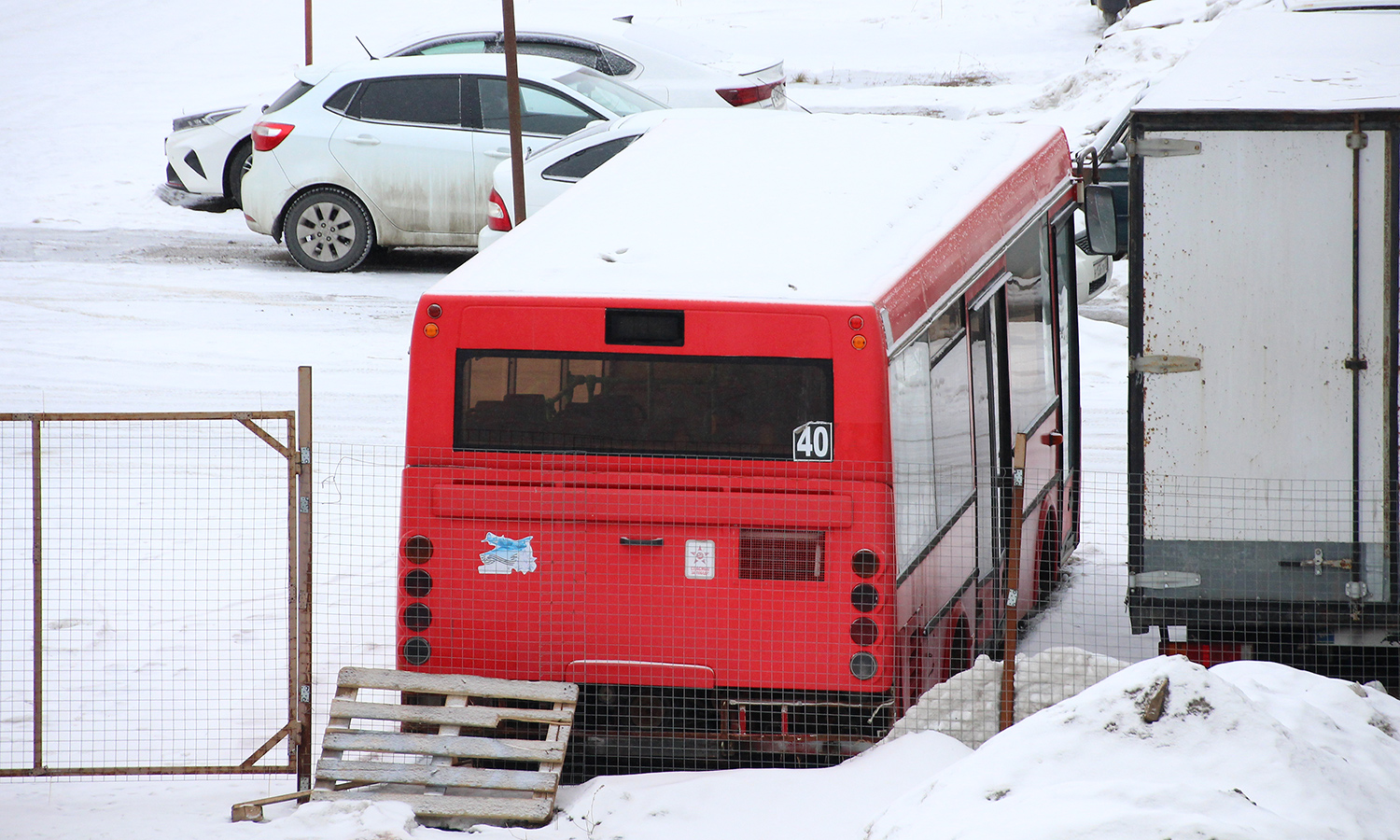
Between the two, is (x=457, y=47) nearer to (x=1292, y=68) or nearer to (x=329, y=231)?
(x=329, y=231)

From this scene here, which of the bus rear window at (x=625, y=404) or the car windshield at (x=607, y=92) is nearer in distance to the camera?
the bus rear window at (x=625, y=404)

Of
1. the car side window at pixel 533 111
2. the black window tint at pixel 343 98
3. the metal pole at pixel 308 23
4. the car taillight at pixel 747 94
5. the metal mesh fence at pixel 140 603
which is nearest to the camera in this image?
the metal mesh fence at pixel 140 603

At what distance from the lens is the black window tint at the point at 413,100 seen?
15.0 metres

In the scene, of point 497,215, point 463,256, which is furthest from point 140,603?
point 463,256

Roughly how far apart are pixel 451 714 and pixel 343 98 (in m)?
10.3

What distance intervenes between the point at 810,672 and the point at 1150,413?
1.80 meters

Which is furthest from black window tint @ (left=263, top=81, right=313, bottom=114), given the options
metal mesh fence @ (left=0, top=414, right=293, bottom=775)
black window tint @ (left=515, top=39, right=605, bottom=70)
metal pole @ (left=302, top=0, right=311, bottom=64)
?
metal pole @ (left=302, top=0, right=311, bottom=64)

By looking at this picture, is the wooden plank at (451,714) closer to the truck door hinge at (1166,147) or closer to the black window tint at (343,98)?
the truck door hinge at (1166,147)

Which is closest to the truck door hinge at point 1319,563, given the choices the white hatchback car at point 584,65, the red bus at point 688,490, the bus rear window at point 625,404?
the red bus at point 688,490

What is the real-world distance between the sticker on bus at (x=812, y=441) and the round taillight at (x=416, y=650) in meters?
1.74

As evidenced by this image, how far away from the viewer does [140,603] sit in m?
8.45

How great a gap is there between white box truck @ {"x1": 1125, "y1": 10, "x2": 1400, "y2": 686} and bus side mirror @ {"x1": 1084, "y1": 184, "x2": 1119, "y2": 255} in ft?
5.71

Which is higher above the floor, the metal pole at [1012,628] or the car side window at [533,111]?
the car side window at [533,111]

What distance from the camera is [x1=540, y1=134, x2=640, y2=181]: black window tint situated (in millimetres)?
13820
